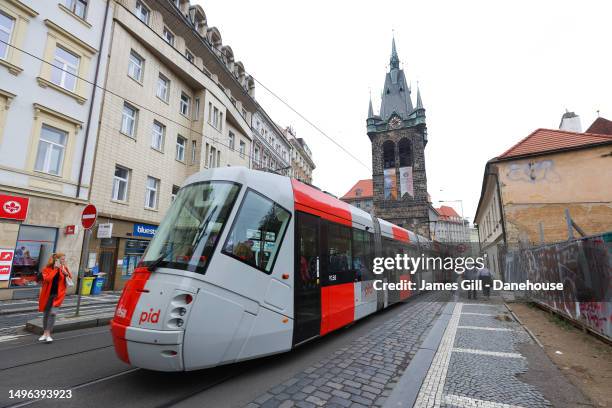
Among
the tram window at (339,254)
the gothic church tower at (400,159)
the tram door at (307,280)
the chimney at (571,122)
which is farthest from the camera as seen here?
the gothic church tower at (400,159)

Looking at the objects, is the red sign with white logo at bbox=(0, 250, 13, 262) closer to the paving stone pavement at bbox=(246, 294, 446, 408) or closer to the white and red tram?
the white and red tram

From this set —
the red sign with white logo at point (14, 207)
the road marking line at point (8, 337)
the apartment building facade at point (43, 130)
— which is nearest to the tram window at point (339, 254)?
the road marking line at point (8, 337)

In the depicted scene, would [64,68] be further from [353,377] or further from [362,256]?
[353,377]

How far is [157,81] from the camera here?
18875 mm

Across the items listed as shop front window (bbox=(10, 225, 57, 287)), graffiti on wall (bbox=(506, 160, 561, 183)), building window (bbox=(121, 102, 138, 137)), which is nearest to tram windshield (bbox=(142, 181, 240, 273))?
shop front window (bbox=(10, 225, 57, 287))

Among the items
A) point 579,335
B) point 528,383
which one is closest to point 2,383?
point 528,383

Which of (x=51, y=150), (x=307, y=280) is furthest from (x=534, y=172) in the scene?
(x=51, y=150)

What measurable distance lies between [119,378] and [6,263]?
1126 centimetres

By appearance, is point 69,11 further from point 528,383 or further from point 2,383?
point 528,383

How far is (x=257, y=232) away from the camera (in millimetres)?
4609

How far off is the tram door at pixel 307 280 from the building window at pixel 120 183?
46.1ft

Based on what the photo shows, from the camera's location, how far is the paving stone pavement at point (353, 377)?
3.64 m

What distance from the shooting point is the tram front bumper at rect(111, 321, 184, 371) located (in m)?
3.56

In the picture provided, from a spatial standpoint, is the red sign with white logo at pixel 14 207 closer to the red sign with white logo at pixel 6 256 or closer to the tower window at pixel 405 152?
the red sign with white logo at pixel 6 256
